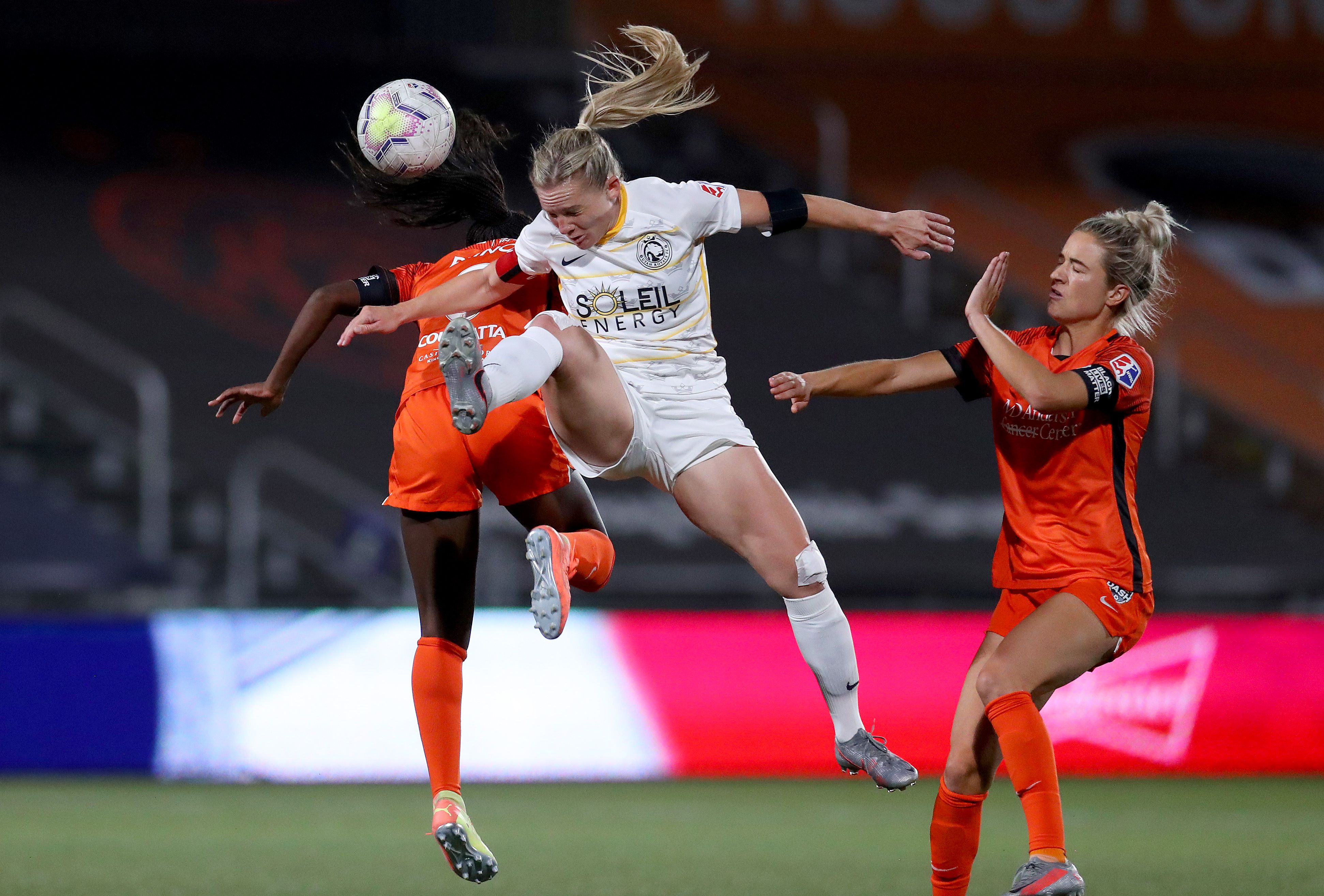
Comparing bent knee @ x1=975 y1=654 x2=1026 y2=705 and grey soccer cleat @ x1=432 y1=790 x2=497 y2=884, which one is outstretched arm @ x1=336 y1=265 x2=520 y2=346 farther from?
bent knee @ x1=975 y1=654 x2=1026 y2=705

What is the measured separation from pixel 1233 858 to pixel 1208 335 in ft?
31.5

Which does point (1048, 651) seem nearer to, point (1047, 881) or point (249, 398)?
point (1047, 881)

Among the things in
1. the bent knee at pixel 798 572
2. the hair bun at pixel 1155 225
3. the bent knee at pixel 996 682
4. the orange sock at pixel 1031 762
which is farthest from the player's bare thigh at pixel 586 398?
the hair bun at pixel 1155 225

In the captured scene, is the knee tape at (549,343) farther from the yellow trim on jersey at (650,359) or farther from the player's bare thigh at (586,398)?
the yellow trim on jersey at (650,359)

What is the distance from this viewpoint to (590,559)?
16.1 ft

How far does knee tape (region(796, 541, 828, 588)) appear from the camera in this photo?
4.77 m

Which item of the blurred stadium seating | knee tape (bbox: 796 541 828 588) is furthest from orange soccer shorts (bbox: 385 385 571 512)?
the blurred stadium seating

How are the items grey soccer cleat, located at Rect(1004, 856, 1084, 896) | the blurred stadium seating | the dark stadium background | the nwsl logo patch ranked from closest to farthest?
grey soccer cleat, located at Rect(1004, 856, 1084, 896), the nwsl logo patch, the dark stadium background, the blurred stadium seating

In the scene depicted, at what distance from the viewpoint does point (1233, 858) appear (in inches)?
257

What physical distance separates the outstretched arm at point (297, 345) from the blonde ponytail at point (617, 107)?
769mm

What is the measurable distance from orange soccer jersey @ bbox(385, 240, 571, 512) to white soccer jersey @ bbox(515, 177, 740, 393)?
338 millimetres

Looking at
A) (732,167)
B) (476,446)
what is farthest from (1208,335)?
(476,446)

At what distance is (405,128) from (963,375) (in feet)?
6.31

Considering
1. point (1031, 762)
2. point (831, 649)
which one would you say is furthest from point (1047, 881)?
point (831, 649)
